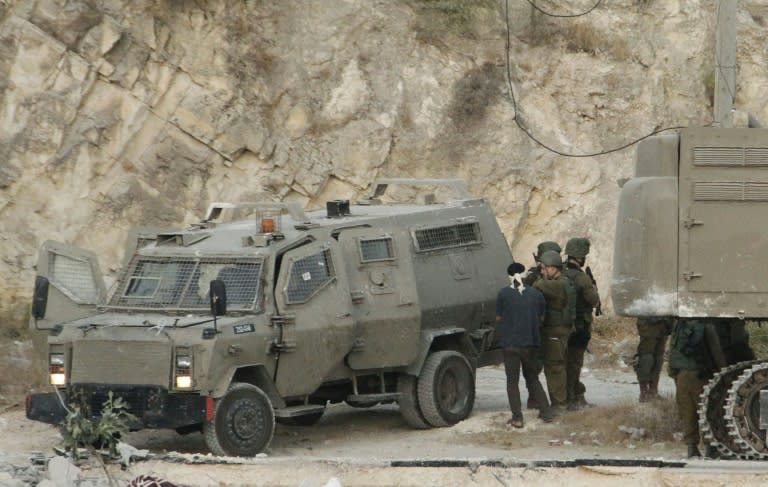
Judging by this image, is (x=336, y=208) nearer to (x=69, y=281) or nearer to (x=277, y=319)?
(x=277, y=319)

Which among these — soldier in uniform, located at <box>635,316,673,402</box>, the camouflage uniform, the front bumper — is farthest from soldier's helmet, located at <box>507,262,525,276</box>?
the front bumper

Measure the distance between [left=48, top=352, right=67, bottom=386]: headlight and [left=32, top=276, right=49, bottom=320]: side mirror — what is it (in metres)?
0.87

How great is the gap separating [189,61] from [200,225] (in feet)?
28.3

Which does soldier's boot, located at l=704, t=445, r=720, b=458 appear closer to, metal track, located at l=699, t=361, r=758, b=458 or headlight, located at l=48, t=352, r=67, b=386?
metal track, located at l=699, t=361, r=758, b=458

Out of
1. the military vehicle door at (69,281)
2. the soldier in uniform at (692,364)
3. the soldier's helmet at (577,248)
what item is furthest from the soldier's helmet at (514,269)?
the military vehicle door at (69,281)

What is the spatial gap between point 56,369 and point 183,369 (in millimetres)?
1389

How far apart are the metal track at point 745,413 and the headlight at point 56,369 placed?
6231mm

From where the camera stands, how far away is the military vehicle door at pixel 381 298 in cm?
1633

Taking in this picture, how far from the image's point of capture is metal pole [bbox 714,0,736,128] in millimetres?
20969

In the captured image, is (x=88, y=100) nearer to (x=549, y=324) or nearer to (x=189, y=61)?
(x=189, y=61)

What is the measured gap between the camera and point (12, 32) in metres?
24.0

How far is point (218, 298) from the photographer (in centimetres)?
1464

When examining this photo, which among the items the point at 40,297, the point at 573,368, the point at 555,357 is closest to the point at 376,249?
the point at 555,357

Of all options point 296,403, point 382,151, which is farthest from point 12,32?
point 296,403
